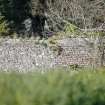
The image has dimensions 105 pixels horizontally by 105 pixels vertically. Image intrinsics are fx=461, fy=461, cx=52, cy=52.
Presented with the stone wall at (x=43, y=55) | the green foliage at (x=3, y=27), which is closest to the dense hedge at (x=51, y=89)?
the stone wall at (x=43, y=55)

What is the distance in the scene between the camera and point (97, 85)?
448cm

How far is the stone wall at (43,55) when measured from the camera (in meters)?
12.3

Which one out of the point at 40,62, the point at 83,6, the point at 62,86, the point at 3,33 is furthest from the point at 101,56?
the point at 3,33

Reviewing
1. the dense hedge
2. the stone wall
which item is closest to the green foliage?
the stone wall

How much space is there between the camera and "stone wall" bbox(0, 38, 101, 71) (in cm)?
1234

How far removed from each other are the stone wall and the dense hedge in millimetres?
7064

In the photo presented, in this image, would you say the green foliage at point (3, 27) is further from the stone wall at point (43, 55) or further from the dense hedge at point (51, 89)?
the dense hedge at point (51, 89)

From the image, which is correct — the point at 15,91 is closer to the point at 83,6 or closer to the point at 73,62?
the point at 73,62

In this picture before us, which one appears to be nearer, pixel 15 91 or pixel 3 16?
pixel 15 91

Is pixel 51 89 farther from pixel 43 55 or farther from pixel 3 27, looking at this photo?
pixel 3 27

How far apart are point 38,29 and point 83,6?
1086cm

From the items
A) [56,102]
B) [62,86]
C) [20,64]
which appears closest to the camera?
[56,102]

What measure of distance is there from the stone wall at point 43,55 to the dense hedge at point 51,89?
706 cm

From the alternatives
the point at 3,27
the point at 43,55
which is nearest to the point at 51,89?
the point at 43,55
